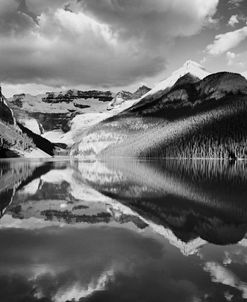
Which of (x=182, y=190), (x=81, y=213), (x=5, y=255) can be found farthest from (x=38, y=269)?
(x=182, y=190)

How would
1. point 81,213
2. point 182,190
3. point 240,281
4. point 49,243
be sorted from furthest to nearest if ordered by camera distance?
point 182,190 < point 81,213 < point 49,243 < point 240,281

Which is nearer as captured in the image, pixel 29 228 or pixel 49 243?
pixel 49 243

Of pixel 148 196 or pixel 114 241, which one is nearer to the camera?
pixel 114 241

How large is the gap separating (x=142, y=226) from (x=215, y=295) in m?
13.2

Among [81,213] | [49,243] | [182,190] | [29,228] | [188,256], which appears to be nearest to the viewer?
[188,256]

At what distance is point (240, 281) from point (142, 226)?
1208 centimetres

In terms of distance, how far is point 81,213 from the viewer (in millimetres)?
33219

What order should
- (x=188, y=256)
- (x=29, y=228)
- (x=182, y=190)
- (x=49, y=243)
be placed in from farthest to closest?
(x=182, y=190)
(x=29, y=228)
(x=49, y=243)
(x=188, y=256)

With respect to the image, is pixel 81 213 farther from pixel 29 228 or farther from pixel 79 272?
pixel 79 272

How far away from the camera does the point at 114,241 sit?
23.0 m

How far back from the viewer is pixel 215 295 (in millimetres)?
14391

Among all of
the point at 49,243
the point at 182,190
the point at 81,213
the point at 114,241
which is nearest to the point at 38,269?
the point at 49,243

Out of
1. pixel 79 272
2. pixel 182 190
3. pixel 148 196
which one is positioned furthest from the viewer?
pixel 182 190

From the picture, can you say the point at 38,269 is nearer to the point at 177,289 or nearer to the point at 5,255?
the point at 5,255
